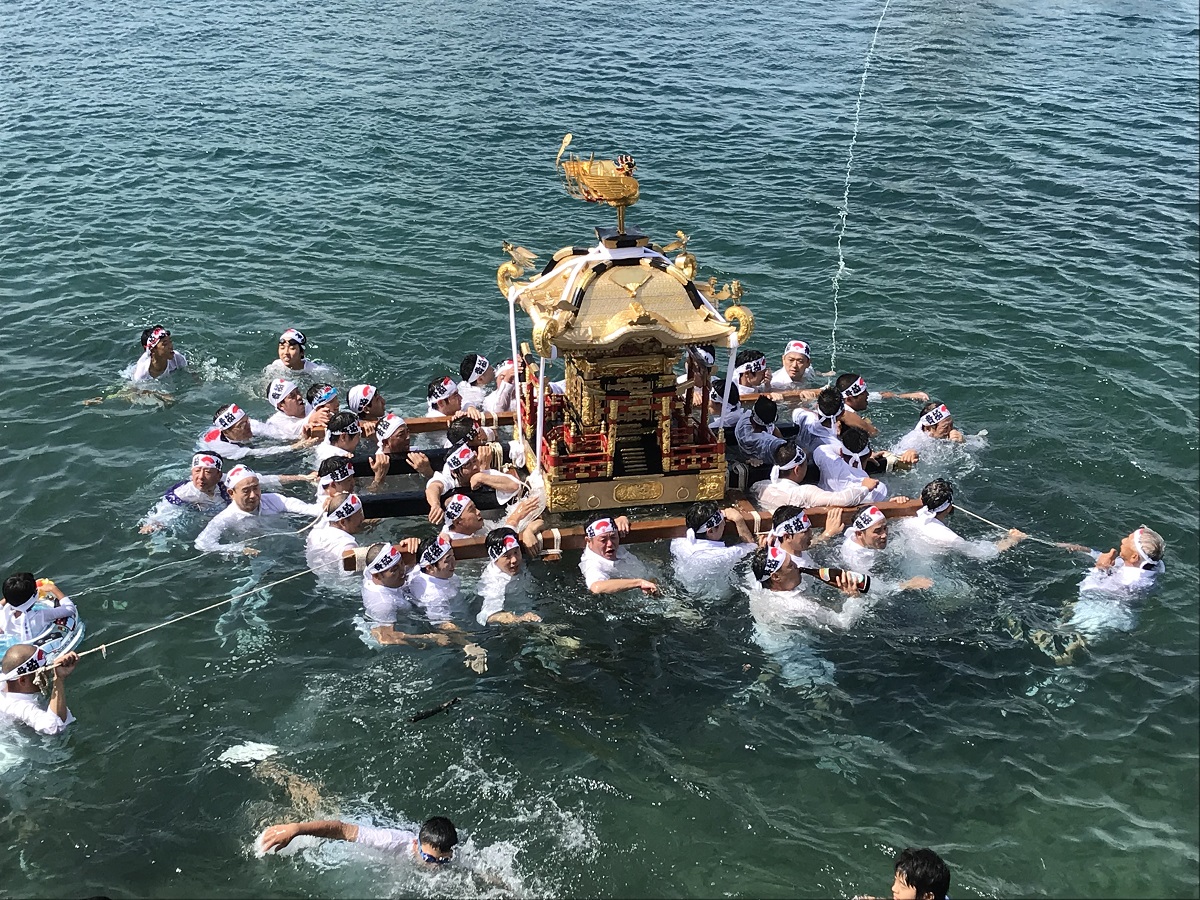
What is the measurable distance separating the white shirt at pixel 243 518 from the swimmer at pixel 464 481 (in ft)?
5.50

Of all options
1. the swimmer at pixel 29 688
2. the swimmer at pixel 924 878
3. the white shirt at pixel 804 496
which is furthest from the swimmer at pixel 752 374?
the swimmer at pixel 29 688

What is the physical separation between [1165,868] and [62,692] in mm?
11919

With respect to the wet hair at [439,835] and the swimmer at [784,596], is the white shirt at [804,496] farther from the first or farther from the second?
the wet hair at [439,835]

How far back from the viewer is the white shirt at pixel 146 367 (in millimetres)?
20062

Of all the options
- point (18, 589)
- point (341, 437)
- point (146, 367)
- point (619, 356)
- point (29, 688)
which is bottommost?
point (29, 688)

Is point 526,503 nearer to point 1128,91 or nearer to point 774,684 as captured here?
point 774,684

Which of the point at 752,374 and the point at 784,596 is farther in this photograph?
the point at 752,374

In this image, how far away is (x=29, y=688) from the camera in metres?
12.1

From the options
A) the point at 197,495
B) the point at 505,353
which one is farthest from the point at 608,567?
the point at 505,353

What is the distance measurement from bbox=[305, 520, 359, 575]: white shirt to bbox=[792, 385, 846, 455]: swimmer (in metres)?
7.32

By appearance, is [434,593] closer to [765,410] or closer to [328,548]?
[328,548]

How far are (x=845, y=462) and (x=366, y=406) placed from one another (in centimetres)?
786

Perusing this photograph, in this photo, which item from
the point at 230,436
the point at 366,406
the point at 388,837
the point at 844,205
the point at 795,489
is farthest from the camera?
the point at 844,205

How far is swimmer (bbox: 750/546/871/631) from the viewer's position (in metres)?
13.5
